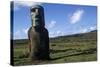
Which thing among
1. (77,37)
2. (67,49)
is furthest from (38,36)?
(77,37)

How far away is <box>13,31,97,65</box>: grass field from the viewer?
95.2 inches

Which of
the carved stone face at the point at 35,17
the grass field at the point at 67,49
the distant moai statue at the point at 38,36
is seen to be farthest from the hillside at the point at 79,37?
the carved stone face at the point at 35,17

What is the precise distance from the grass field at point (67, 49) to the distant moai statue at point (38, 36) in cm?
6

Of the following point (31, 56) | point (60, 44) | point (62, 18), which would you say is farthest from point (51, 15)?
point (31, 56)

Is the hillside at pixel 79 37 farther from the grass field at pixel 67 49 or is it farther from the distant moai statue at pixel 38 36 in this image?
the distant moai statue at pixel 38 36

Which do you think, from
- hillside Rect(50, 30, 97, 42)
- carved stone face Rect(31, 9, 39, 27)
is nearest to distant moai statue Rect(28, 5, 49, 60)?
carved stone face Rect(31, 9, 39, 27)

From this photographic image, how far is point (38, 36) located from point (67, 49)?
425mm

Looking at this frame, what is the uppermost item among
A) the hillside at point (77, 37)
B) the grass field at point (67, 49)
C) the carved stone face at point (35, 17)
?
the carved stone face at point (35, 17)

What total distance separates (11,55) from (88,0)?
1255mm

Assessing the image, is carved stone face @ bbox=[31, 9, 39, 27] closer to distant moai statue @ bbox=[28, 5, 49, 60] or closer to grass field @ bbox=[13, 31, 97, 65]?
distant moai statue @ bbox=[28, 5, 49, 60]

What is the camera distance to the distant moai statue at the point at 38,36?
8.18ft

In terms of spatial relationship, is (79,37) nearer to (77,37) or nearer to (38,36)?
(77,37)
